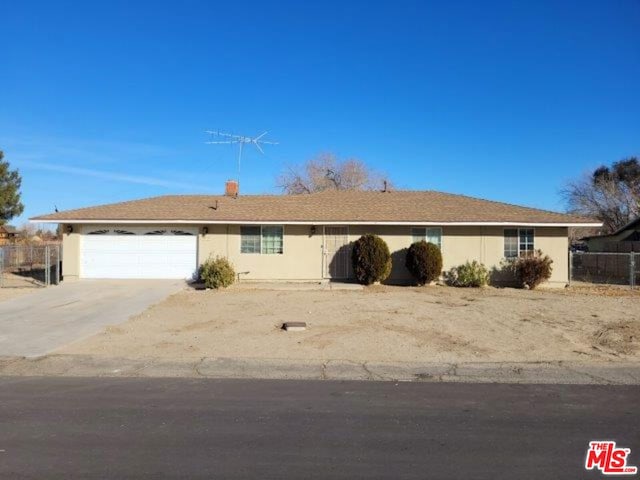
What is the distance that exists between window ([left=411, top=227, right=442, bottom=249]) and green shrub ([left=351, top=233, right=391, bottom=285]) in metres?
1.77

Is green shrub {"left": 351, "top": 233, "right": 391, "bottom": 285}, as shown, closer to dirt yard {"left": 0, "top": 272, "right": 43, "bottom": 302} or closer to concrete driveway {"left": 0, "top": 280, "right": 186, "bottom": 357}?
concrete driveway {"left": 0, "top": 280, "right": 186, "bottom": 357}

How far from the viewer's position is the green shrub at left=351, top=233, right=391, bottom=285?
19.9 metres

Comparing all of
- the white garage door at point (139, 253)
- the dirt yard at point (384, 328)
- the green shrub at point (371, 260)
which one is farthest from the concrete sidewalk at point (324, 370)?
the white garage door at point (139, 253)

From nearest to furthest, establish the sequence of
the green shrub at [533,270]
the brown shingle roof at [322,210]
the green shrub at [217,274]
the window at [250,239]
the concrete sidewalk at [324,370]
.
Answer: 1. the concrete sidewalk at [324,370]
2. the green shrub at [217,274]
3. the green shrub at [533,270]
4. the brown shingle roof at [322,210]
5. the window at [250,239]

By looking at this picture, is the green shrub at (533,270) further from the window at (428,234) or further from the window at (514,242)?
the window at (428,234)

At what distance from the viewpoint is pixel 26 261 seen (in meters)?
33.1

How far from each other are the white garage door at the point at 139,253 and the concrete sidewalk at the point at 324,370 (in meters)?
12.2

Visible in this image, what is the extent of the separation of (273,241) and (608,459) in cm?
1740

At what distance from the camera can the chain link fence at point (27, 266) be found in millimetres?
20869

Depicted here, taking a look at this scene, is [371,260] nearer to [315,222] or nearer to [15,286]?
[315,222]

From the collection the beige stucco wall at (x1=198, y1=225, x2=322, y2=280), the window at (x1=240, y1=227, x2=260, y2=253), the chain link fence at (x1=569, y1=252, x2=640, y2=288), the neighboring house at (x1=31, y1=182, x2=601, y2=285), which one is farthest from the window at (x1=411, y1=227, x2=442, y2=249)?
the chain link fence at (x1=569, y1=252, x2=640, y2=288)

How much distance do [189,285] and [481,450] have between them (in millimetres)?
16375

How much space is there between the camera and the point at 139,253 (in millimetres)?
21703

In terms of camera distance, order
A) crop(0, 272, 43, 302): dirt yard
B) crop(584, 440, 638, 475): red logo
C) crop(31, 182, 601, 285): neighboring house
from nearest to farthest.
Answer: crop(584, 440, 638, 475): red logo, crop(0, 272, 43, 302): dirt yard, crop(31, 182, 601, 285): neighboring house
